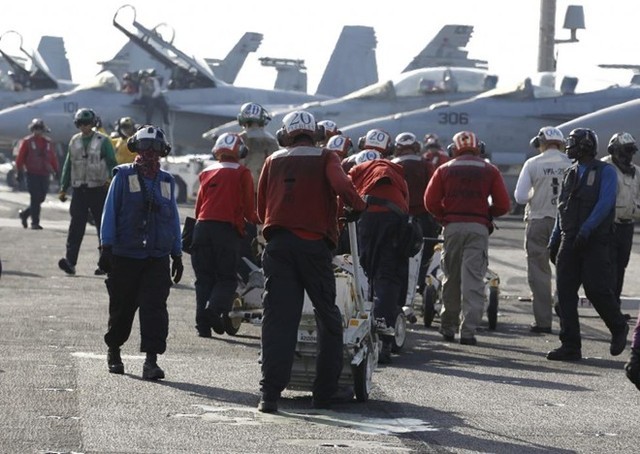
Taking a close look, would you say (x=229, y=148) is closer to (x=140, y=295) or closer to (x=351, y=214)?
(x=140, y=295)

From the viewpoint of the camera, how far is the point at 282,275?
9.82 m

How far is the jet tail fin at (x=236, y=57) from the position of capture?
262 feet

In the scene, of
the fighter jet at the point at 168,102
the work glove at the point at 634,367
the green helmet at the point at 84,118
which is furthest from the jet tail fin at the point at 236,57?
the work glove at the point at 634,367

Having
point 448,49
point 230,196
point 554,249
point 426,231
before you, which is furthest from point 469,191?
point 448,49

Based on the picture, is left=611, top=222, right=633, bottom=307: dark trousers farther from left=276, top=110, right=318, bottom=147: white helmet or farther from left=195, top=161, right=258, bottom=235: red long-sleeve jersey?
left=276, top=110, right=318, bottom=147: white helmet

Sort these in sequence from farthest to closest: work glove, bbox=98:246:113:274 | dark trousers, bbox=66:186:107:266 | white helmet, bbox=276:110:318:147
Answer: dark trousers, bbox=66:186:107:266 → work glove, bbox=98:246:113:274 → white helmet, bbox=276:110:318:147

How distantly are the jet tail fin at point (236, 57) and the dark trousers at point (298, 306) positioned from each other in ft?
231

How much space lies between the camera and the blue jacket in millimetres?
11055

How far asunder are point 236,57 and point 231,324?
67.6 meters

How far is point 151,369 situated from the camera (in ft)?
35.6

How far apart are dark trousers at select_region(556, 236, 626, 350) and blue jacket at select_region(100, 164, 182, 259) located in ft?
11.5

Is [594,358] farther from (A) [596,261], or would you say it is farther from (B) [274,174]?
(B) [274,174]

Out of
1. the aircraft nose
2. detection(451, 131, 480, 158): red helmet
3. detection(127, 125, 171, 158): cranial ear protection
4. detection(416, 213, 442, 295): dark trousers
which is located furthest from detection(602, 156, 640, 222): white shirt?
the aircraft nose

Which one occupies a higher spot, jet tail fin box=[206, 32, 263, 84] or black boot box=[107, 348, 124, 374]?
jet tail fin box=[206, 32, 263, 84]
